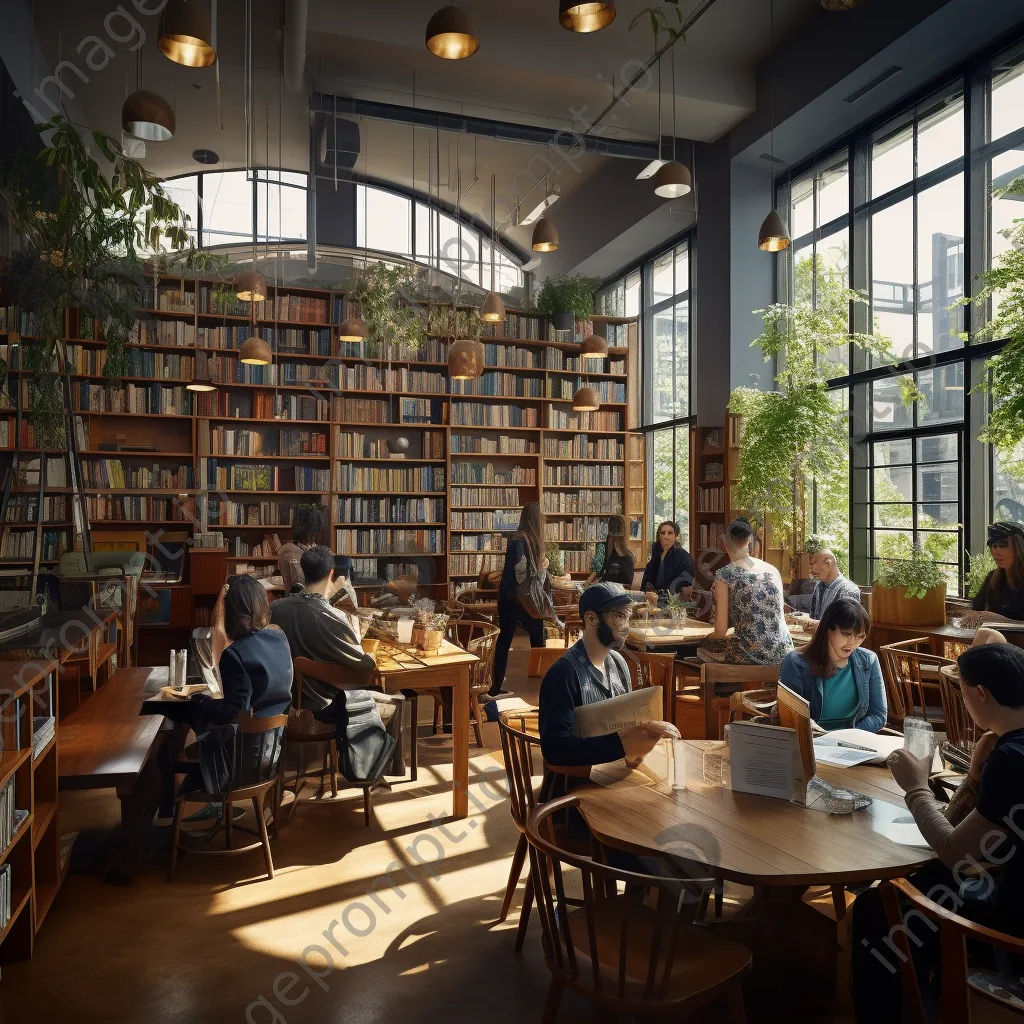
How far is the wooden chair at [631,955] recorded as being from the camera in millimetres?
1981

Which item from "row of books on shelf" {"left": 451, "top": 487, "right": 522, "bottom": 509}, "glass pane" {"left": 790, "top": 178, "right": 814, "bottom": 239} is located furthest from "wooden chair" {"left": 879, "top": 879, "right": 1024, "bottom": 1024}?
"row of books on shelf" {"left": 451, "top": 487, "right": 522, "bottom": 509}

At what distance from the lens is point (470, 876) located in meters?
3.88

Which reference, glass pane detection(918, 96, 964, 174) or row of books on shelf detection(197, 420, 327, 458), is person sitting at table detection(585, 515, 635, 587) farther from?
glass pane detection(918, 96, 964, 174)

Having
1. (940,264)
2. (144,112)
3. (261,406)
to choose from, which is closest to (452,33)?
(144,112)

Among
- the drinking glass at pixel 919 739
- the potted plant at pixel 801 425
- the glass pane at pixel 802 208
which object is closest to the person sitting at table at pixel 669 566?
the potted plant at pixel 801 425

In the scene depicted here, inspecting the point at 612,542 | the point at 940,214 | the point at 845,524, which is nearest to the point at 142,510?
the point at 612,542

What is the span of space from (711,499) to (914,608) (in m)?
3.43

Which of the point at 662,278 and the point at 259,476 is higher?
the point at 662,278

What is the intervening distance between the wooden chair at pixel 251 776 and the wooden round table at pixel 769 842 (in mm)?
1735

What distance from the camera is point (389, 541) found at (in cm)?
1045

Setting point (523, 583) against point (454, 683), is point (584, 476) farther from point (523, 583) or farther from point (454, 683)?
point (454, 683)

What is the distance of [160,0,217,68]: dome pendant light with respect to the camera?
3.85 meters

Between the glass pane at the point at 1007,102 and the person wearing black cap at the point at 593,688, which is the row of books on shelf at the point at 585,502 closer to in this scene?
the glass pane at the point at 1007,102

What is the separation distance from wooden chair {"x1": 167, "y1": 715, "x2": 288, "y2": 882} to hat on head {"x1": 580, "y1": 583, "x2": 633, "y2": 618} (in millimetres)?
1597
